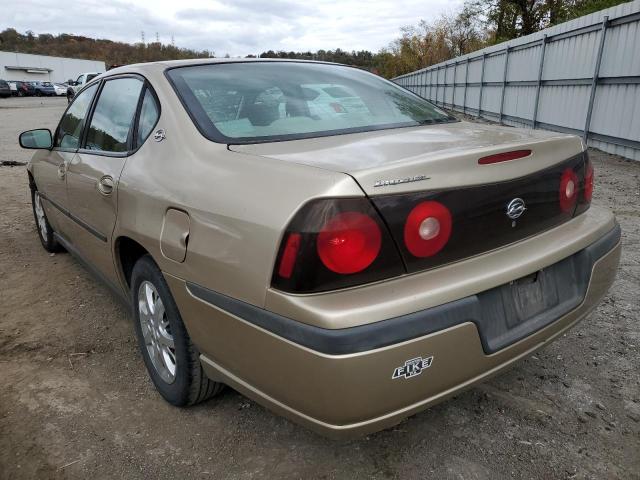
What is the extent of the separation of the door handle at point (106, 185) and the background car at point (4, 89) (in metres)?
48.3

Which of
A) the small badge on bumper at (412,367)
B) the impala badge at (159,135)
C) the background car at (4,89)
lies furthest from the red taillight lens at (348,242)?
the background car at (4,89)

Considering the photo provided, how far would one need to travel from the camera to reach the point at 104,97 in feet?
9.92

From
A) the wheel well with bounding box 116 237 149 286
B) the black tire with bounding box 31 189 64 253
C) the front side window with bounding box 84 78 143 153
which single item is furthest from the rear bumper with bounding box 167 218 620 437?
the black tire with bounding box 31 189 64 253

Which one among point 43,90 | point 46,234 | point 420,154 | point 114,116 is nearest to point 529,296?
point 420,154

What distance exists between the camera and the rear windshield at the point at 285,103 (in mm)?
2137

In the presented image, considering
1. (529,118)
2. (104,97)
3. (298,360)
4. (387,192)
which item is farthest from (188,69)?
(529,118)

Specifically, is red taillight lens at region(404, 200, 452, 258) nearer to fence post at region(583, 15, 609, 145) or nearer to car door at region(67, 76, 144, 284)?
car door at region(67, 76, 144, 284)

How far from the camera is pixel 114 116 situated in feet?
9.11

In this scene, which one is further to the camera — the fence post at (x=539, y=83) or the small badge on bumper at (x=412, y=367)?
the fence post at (x=539, y=83)

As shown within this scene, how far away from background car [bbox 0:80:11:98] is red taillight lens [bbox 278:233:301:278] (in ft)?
163

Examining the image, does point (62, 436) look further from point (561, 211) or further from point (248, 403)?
point (561, 211)

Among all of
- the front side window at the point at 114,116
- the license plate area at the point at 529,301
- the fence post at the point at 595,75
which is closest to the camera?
the license plate area at the point at 529,301

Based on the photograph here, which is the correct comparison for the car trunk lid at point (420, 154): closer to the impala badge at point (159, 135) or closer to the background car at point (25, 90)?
the impala badge at point (159, 135)

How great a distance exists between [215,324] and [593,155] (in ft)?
28.1
